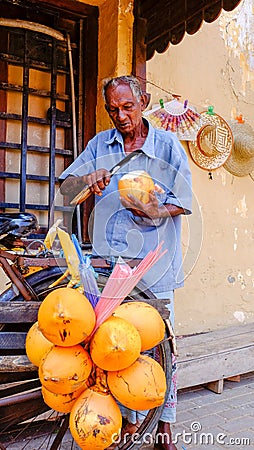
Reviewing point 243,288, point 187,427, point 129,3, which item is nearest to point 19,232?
point 187,427

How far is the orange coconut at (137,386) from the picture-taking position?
3.67 ft

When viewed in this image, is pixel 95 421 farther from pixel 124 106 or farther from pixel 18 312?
pixel 124 106

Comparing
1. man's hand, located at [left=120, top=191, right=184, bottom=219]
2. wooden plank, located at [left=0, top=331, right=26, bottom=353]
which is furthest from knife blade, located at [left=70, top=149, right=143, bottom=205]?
wooden plank, located at [left=0, top=331, right=26, bottom=353]

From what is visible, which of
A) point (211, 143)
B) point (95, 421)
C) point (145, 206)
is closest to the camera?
point (95, 421)

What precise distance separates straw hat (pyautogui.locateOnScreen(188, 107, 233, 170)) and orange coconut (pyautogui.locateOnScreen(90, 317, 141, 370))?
9.03ft

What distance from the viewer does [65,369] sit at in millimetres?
1095

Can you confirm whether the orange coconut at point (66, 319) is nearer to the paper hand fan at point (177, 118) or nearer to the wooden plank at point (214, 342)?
the wooden plank at point (214, 342)

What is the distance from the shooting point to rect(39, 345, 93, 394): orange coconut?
1.10 m

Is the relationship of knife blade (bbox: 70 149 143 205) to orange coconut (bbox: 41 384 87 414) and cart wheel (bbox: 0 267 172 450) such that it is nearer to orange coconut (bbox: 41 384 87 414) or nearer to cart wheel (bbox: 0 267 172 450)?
cart wheel (bbox: 0 267 172 450)

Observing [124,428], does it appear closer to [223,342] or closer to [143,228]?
[143,228]

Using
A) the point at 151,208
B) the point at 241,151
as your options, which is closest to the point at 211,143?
the point at 241,151

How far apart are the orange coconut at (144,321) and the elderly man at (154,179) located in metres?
0.58

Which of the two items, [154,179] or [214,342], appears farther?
[214,342]

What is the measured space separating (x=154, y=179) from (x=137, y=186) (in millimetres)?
349
